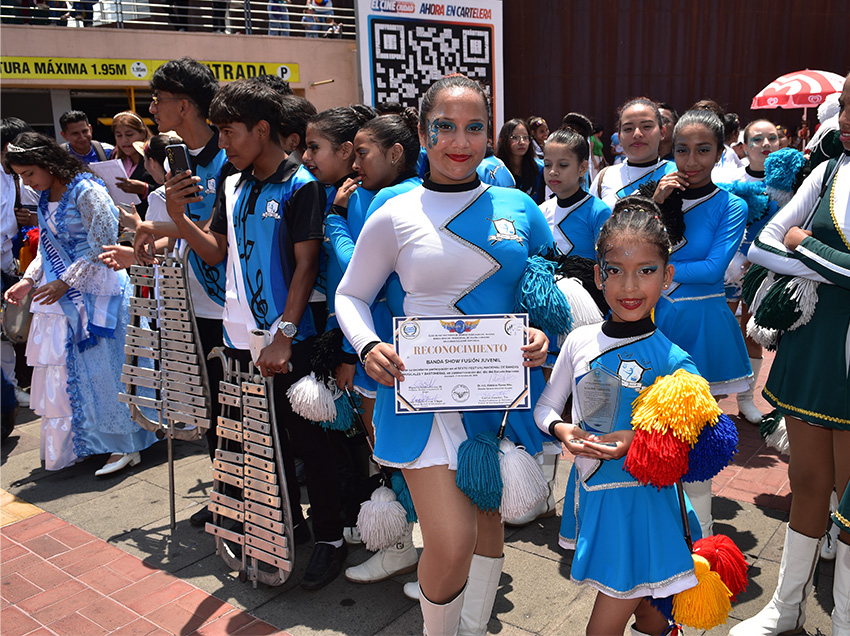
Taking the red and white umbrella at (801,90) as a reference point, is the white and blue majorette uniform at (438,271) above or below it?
below

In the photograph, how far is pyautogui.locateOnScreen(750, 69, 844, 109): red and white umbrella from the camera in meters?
11.0

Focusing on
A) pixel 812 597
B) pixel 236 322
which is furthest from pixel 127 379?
pixel 812 597

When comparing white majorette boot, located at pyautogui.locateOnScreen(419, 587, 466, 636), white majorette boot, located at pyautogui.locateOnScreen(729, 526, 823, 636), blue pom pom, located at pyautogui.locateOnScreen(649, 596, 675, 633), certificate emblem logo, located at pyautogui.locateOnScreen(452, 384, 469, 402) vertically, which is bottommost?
white majorette boot, located at pyautogui.locateOnScreen(729, 526, 823, 636)

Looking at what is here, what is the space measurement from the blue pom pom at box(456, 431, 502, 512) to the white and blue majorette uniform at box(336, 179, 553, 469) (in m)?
0.06

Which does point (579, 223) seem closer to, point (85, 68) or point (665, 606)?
point (665, 606)

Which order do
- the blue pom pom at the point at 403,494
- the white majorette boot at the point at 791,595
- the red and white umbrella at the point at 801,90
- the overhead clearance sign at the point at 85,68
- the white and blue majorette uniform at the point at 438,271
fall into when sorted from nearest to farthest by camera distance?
the white and blue majorette uniform at the point at 438,271 < the white majorette boot at the point at 791,595 < the blue pom pom at the point at 403,494 < the red and white umbrella at the point at 801,90 < the overhead clearance sign at the point at 85,68

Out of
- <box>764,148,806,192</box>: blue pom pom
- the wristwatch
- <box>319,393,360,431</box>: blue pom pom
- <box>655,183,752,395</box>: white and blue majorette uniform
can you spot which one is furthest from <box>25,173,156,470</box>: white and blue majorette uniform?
<box>764,148,806,192</box>: blue pom pom

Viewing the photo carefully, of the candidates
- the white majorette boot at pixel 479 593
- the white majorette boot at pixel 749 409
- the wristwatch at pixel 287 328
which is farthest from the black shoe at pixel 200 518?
the white majorette boot at pixel 749 409

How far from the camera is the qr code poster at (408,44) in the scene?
11.7 m

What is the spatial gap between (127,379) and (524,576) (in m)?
2.42

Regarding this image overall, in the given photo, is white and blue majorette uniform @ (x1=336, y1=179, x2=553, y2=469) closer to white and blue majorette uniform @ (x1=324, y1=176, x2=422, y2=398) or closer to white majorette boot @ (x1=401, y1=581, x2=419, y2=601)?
white and blue majorette uniform @ (x1=324, y1=176, x2=422, y2=398)

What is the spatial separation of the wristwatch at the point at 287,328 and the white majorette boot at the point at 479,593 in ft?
4.23

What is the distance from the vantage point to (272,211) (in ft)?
11.1

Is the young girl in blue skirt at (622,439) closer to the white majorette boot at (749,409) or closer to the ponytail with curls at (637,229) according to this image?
the ponytail with curls at (637,229)
